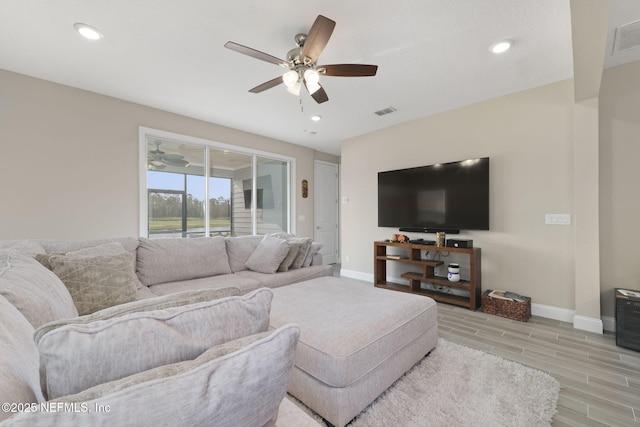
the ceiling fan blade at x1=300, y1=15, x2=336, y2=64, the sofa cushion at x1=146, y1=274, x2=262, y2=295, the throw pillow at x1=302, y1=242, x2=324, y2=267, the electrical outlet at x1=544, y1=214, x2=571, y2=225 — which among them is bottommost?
the sofa cushion at x1=146, y1=274, x2=262, y2=295

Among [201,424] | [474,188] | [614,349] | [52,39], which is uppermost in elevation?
[52,39]

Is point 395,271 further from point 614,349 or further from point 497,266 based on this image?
point 614,349

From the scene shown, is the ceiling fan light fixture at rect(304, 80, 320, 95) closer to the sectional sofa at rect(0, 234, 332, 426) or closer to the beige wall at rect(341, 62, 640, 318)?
the sectional sofa at rect(0, 234, 332, 426)

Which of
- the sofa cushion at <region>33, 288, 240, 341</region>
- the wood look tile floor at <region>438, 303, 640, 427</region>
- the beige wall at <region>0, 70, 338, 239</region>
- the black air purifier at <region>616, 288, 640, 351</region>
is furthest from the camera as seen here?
the beige wall at <region>0, 70, 338, 239</region>

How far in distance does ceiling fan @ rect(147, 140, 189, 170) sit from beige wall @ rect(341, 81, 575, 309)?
3.71 metres

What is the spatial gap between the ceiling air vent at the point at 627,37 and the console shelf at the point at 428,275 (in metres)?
2.28

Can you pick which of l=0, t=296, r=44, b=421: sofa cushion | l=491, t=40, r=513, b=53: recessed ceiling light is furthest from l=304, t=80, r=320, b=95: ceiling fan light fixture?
l=0, t=296, r=44, b=421: sofa cushion

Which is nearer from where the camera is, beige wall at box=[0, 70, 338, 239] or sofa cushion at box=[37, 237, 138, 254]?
sofa cushion at box=[37, 237, 138, 254]

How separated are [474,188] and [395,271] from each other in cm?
176

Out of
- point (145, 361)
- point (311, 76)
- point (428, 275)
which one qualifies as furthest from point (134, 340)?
point (428, 275)

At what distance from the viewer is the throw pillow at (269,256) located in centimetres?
300

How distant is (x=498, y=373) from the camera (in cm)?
187

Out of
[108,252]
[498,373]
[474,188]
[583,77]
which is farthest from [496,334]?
[108,252]

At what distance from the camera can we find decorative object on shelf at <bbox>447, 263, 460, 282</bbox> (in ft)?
10.9
